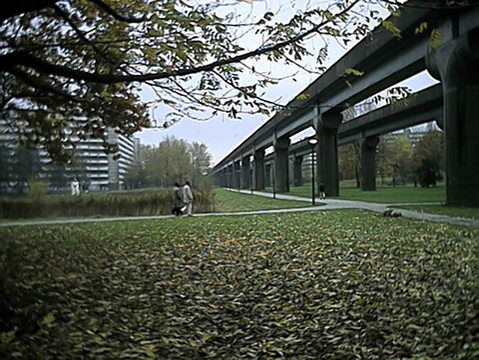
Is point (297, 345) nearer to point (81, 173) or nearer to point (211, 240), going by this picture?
point (211, 240)

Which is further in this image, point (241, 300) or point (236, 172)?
point (236, 172)

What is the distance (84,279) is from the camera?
6.93 meters

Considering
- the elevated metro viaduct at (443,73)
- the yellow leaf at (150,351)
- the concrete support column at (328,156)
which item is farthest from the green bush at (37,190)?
the concrete support column at (328,156)

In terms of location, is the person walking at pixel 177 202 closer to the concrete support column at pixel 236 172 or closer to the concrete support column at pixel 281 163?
the concrete support column at pixel 281 163

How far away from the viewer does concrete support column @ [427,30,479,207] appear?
60.9 feet

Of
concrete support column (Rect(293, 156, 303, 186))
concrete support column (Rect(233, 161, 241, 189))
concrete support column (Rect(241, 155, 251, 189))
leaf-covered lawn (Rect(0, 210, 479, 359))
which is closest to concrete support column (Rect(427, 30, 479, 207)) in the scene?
leaf-covered lawn (Rect(0, 210, 479, 359))

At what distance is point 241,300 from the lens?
20.7ft

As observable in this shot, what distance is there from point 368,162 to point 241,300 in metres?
53.3

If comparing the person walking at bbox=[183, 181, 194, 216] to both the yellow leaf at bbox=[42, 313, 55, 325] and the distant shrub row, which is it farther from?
the yellow leaf at bbox=[42, 313, 55, 325]

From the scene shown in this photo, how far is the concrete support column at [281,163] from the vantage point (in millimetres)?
57031

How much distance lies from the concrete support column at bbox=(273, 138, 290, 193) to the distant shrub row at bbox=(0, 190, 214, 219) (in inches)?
1266

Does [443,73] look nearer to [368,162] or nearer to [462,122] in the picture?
[462,122]

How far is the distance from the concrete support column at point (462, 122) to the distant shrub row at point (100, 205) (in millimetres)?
12218

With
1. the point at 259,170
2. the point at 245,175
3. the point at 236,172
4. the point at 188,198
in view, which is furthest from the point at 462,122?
the point at 236,172
